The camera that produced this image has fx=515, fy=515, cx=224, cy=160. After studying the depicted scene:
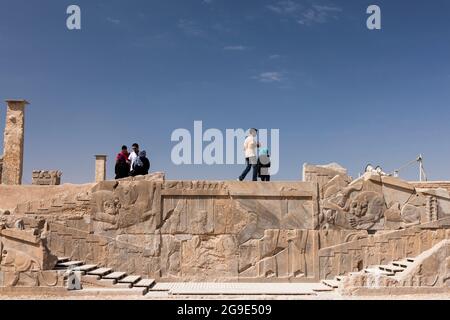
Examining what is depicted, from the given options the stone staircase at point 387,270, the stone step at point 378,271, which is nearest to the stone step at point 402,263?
the stone staircase at point 387,270

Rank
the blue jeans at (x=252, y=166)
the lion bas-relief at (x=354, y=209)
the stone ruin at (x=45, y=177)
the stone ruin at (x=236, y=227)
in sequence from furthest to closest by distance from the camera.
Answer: the stone ruin at (x=45, y=177) → the blue jeans at (x=252, y=166) → the lion bas-relief at (x=354, y=209) → the stone ruin at (x=236, y=227)

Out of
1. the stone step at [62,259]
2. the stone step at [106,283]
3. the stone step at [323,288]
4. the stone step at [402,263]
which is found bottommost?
the stone step at [323,288]

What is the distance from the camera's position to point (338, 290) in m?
11.6

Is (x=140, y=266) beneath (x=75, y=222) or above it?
beneath

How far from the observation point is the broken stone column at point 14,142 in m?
17.1

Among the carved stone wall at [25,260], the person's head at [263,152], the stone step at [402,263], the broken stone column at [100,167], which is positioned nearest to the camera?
the carved stone wall at [25,260]

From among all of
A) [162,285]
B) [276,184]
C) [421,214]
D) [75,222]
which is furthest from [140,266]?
[421,214]

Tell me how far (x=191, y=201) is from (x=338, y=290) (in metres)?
4.37

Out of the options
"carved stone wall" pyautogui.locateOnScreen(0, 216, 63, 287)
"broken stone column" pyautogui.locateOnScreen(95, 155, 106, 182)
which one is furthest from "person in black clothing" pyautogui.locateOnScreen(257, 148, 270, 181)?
"broken stone column" pyautogui.locateOnScreen(95, 155, 106, 182)

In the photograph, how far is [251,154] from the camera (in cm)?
1420

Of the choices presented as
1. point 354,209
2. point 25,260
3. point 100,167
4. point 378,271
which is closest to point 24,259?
point 25,260

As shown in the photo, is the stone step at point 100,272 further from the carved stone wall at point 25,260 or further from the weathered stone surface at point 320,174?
the weathered stone surface at point 320,174

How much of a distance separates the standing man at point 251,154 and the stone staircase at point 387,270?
339cm
